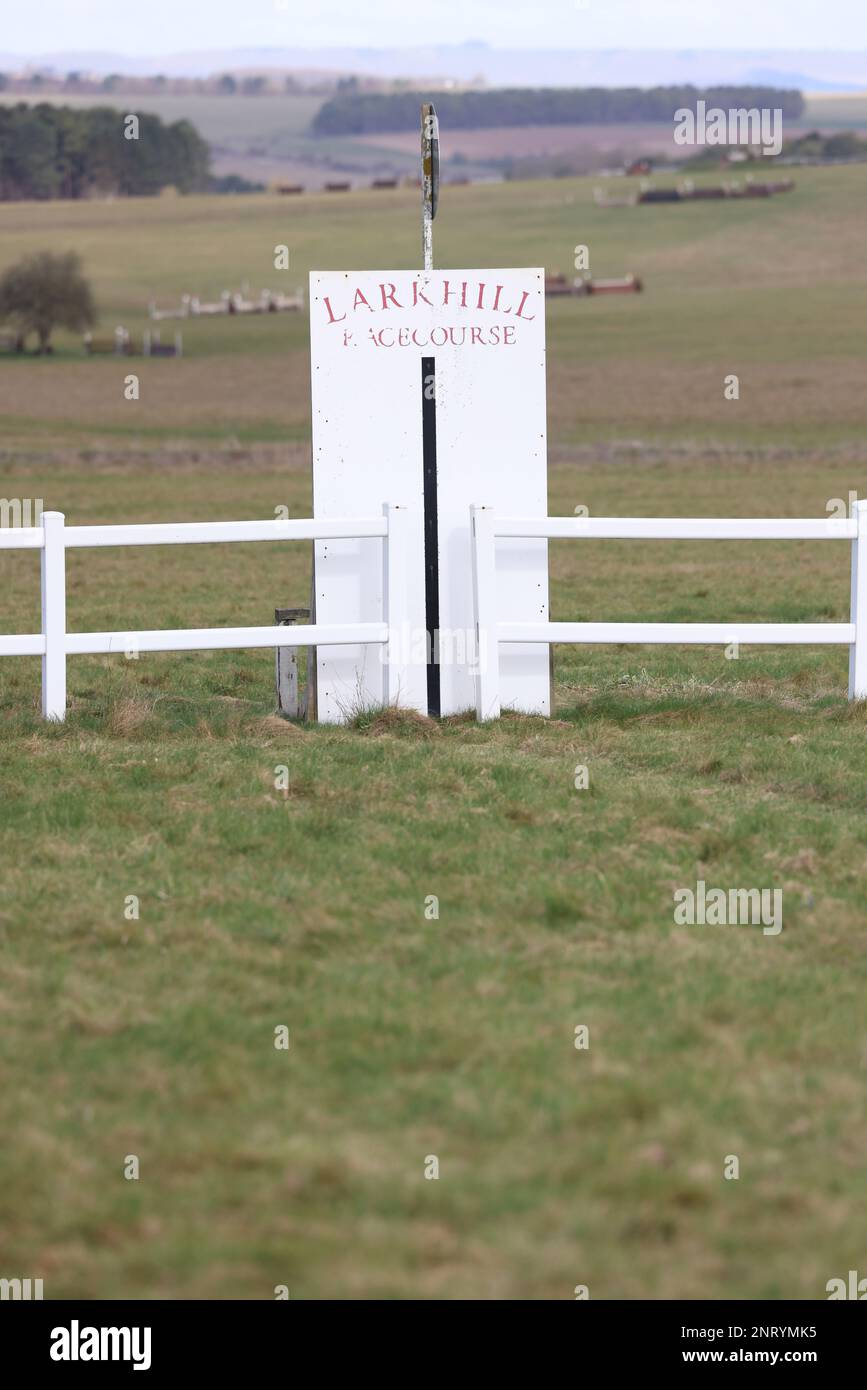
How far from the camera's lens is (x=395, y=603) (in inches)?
413

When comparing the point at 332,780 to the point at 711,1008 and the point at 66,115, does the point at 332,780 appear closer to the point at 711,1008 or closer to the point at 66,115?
the point at 711,1008

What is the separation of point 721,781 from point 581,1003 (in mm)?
3217

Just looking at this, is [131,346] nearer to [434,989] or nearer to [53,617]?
[53,617]

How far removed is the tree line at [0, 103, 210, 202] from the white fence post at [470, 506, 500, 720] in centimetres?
17498

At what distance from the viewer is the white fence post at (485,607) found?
34.1 feet

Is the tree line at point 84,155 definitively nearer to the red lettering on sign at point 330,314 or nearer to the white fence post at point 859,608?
the red lettering on sign at point 330,314

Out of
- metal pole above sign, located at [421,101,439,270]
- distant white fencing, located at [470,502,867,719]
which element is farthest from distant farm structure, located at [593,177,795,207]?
distant white fencing, located at [470,502,867,719]

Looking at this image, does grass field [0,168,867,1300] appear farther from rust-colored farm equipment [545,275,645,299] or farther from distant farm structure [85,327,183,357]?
rust-colored farm equipment [545,275,645,299]

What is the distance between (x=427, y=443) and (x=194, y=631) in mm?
1964

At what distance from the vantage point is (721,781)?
9.02 metres

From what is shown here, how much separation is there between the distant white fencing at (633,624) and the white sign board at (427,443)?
0.35 m

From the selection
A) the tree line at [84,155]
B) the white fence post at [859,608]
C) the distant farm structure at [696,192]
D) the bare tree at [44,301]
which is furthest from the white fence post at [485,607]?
the tree line at [84,155]

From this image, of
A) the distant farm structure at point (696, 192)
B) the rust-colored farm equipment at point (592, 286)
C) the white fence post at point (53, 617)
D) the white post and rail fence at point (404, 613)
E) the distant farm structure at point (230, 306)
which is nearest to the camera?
the white fence post at point (53, 617)
